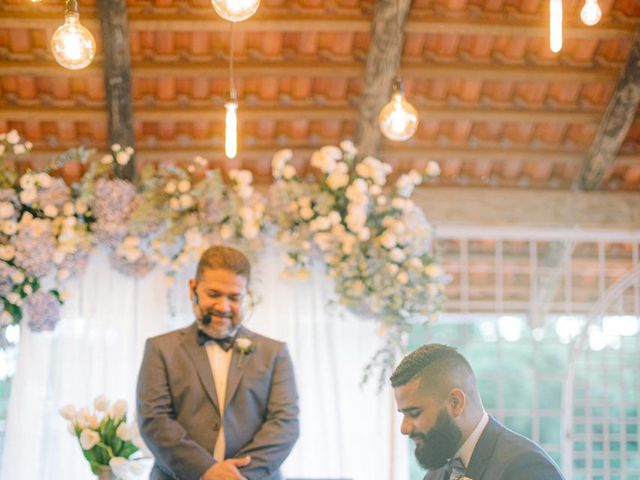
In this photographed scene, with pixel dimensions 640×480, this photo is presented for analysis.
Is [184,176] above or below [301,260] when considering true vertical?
above

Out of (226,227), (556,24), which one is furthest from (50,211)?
(556,24)

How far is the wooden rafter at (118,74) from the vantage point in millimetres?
6113

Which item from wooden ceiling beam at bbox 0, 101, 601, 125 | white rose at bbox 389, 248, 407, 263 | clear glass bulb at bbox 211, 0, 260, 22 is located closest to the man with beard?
clear glass bulb at bbox 211, 0, 260, 22

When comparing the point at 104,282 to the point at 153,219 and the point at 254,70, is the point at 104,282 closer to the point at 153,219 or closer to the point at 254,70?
the point at 153,219

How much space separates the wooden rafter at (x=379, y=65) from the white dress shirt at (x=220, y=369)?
7.01 feet

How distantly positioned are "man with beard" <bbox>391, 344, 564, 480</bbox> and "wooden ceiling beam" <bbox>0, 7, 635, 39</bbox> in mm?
3706

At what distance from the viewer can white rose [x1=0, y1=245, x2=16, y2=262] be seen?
585 centimetres

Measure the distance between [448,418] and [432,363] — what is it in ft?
0.51

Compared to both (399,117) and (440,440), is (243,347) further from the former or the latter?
(440,440)

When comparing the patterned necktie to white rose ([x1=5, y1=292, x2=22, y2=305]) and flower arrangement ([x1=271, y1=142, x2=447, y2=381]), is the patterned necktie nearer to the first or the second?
flower arrangement ([x1=271, y1=142, x2=447, y2=381])

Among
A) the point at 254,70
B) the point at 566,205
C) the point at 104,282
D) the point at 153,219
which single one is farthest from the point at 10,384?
the point at 566,205

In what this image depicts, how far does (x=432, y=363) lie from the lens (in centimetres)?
312

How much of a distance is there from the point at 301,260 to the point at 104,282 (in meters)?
1.11

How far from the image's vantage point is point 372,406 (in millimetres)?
6277
